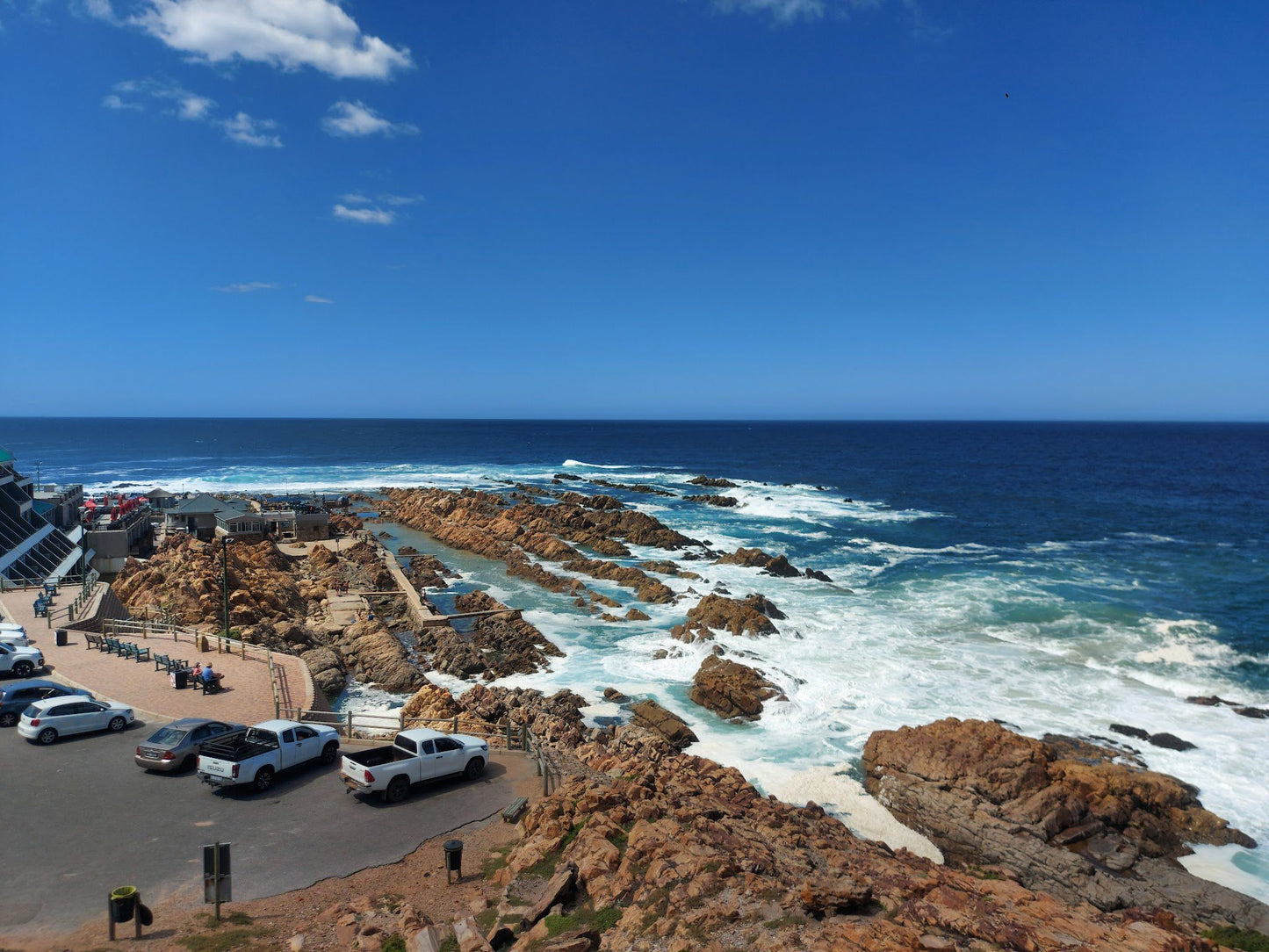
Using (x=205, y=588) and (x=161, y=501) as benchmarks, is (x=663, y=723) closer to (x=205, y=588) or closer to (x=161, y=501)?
(x=205, y=588)

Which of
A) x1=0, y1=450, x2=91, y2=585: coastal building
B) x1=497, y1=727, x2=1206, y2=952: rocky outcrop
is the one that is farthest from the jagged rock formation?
x1=0, y1=450, x2=91, y2=585: coastal building

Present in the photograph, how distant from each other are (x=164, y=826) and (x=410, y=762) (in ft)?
15.7

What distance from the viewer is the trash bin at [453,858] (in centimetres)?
1265

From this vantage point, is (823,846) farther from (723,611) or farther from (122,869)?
(723,611)

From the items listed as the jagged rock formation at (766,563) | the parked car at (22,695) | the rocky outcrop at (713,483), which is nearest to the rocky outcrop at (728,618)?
the jagged rock formation at (766,563)

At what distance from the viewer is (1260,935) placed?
15.2 metres

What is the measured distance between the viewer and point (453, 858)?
12.7 meters

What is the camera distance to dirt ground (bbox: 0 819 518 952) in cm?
1051

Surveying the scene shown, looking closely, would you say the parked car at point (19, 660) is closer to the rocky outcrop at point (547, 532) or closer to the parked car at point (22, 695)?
the parked car at point (22, 695)

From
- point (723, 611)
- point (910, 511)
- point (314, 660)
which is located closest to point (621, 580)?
point (723, 611)

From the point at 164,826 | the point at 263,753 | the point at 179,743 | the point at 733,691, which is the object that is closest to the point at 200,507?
the point at 179,743

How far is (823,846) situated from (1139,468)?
138 m

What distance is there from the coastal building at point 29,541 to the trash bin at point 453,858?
3386cm

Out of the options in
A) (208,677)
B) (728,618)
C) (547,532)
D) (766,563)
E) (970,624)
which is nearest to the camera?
(208,677)
